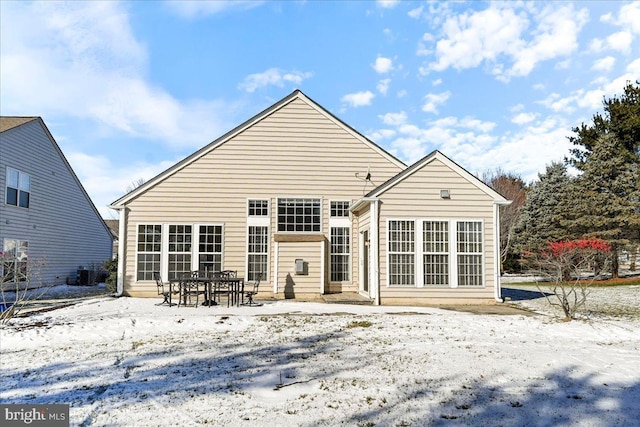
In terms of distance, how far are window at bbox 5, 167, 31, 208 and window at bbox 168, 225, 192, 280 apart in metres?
7.94

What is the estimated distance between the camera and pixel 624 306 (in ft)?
44.5

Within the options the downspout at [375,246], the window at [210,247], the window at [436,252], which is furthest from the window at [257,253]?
the window at [436,252]

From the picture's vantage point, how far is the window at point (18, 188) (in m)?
17.4

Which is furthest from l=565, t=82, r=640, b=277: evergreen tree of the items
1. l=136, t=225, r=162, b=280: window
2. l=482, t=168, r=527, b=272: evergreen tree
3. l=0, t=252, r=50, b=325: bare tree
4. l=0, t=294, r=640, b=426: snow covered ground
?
l=0, t=252, r=50, b=325: bare tree

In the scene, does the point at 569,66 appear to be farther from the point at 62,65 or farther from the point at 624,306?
the point at 62,65

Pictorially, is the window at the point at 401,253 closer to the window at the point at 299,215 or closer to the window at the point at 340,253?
the window at the point at 340,253

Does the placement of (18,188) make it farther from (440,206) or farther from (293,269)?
(440,206)

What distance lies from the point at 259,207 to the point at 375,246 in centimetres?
454

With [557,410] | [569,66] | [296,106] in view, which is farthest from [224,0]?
[557,410]

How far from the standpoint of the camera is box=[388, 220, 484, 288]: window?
42.8 ft

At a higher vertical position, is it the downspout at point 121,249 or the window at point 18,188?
the window at point 18,188

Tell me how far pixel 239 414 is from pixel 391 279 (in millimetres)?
9052

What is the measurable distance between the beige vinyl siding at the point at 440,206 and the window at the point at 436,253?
0.54 feet

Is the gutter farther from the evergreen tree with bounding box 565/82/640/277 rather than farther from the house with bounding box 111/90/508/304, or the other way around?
the evergreen tree with bounding box 565/82/640/277
